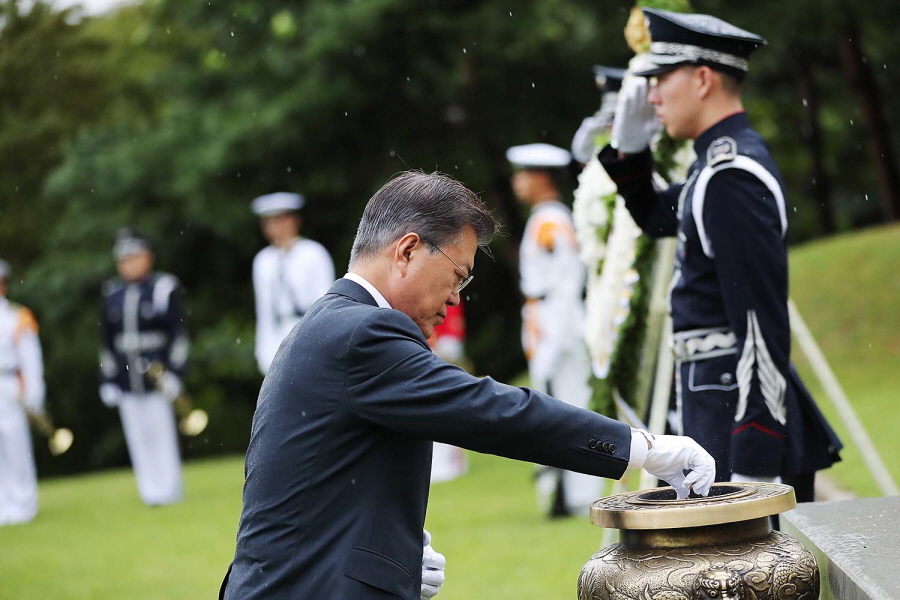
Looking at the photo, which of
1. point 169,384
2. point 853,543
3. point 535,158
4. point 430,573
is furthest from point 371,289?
point 169,384

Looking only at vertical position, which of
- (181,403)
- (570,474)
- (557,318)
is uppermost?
(557,318)

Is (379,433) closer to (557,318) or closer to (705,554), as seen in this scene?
(705,554)

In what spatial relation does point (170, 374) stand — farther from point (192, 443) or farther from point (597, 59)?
point (192, 443)

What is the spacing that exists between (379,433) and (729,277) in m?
1.46

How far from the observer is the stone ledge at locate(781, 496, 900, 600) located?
262cm

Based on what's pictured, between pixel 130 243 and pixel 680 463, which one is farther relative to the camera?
pixel 130 243

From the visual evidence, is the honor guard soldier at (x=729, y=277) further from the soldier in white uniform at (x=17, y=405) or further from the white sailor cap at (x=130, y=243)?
the soldier in white uniform at (x=17, y=405)

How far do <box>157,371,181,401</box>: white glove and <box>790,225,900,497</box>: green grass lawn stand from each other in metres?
6.09

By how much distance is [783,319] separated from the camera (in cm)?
367

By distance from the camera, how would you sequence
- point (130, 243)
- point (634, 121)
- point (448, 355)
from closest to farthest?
point (634, 121) → point (448, 355) → point (130, 243)

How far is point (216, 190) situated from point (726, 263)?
622 inches

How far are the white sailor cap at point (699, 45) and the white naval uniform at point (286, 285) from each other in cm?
633

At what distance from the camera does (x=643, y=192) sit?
452 centimetres

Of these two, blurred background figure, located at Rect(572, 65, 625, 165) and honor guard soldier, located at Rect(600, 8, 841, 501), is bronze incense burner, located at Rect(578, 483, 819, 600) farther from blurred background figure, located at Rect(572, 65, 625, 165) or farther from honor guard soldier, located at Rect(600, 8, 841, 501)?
blurred background figure, located at Rect(572, 65, 625, 165)
